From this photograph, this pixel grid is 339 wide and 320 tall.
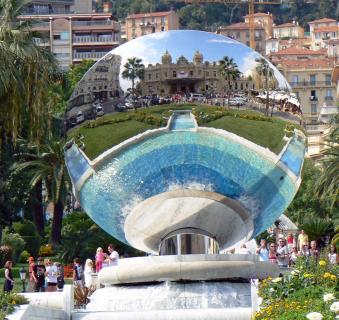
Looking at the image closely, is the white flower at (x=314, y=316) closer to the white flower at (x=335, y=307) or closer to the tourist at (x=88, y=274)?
the white flower at (x=335, y=307)

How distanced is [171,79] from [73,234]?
2747 cm

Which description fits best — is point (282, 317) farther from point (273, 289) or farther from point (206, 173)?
point (206, 173)

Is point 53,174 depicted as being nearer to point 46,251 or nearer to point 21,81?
point 46,251

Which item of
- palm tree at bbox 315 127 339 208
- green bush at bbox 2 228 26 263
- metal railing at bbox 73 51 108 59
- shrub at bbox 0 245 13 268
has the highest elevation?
metal railing at bbox 73 51 108 59

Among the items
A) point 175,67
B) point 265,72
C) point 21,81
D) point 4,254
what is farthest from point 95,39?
point 175,67

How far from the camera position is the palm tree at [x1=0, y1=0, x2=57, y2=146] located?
38.9 metres

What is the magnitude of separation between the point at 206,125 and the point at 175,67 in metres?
1.20

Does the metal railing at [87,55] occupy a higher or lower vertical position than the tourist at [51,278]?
higher

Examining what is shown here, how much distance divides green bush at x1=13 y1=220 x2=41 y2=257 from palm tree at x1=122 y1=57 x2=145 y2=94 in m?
29.6

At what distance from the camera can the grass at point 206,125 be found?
28.0m

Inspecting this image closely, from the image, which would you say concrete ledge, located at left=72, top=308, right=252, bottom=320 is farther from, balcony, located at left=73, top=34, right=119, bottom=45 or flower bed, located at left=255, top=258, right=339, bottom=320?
balcony, located at left=73, top=34, right=119, bottom=45

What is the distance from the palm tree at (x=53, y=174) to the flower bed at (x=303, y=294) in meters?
37.0

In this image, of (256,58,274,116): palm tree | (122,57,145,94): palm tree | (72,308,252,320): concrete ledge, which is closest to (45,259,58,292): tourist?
(122,57,145,94): palm tree

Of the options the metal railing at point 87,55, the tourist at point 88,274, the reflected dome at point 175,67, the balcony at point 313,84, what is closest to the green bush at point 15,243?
the tourist at point 88,274
